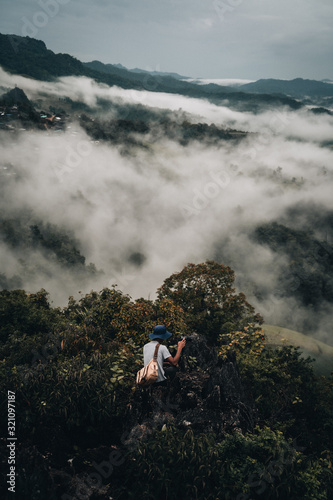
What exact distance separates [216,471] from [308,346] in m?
33.4

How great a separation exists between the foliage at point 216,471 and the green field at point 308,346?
25.0 metres

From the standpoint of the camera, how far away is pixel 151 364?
775 cm

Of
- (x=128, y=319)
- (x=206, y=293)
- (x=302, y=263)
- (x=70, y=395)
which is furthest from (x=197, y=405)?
(x=302, y=263)

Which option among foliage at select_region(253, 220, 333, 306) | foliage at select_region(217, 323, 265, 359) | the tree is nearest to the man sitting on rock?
foliage at select_region(217, 323, 265, 359)

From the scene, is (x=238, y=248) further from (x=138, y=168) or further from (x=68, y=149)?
(x=68, y=149)

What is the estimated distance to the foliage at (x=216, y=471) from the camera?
6267 millimetres

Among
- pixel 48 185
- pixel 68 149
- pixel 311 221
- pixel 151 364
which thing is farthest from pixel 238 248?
pixel 151 364

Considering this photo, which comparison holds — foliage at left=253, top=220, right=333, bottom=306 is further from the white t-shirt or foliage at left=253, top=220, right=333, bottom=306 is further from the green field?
the white t-shirt

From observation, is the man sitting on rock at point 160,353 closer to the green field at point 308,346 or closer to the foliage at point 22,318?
the foliage at point 22,318

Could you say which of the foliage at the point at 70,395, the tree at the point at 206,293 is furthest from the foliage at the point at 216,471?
the tree at the point at 206,293

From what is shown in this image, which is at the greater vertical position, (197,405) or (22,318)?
(22,318)

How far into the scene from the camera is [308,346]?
116 ft

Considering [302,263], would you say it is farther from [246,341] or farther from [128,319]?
[128,319]

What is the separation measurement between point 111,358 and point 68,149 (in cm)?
18628
